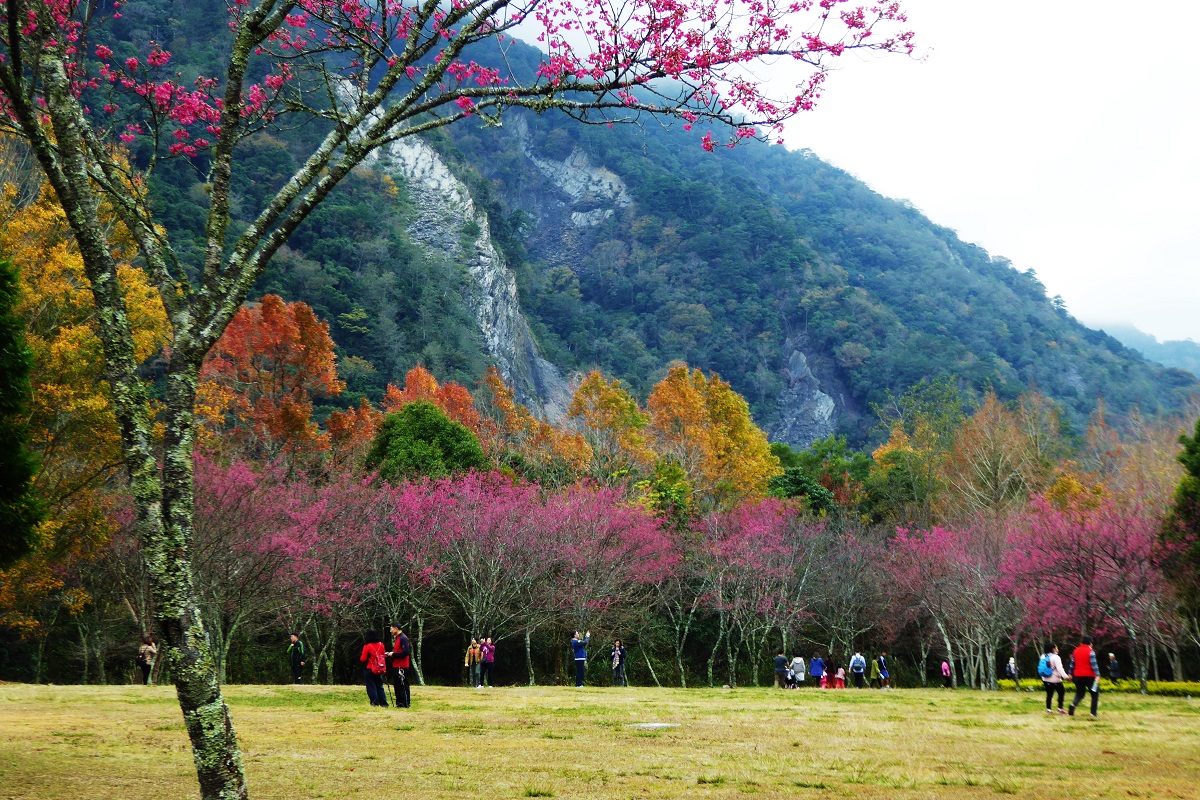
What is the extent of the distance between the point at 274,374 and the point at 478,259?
157 feet

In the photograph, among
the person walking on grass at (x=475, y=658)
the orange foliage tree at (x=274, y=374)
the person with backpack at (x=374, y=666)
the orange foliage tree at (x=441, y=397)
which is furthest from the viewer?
the orange foliage tree at (x=441, y=397)

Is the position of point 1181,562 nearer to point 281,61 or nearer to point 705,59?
point 705,59

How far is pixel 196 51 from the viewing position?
73.1 meters

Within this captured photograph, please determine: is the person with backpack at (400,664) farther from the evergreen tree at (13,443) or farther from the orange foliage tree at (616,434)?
the orange foliage tree at (616,434)

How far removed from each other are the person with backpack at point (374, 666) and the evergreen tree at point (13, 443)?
518cm

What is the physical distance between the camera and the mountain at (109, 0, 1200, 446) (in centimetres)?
7062

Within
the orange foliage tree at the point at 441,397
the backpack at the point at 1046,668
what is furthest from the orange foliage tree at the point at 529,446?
the backpack at the point at 1046,668

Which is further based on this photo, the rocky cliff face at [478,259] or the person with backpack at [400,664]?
the rocky cliff face at [478,259]

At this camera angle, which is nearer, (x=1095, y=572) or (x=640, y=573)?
(x=1095, y=572)

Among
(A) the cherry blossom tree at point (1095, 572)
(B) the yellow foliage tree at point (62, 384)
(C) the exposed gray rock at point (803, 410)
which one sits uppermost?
(C) the exposed gray rock at point (803, 410)

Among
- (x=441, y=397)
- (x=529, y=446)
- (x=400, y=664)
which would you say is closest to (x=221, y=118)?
(x=400, y=664)

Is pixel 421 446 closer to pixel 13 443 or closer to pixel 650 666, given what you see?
pixel 650 666

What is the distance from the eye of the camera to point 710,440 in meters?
43.5

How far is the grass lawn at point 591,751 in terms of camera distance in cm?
680
